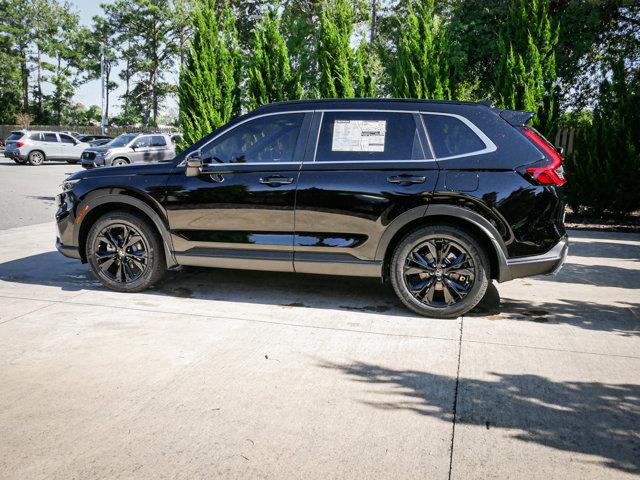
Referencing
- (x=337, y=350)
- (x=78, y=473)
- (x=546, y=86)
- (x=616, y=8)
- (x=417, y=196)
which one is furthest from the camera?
(x=616, y=8)

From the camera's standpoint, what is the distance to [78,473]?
2592 millimetres

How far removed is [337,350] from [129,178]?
9.36 feet

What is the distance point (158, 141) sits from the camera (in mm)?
23766

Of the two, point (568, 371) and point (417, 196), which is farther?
point (417, 196)

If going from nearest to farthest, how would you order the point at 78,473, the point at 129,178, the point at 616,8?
the point at 78,473 < the point at 129,178 < the point at 616,8

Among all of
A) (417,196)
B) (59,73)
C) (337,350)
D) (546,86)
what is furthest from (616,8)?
(59,73)

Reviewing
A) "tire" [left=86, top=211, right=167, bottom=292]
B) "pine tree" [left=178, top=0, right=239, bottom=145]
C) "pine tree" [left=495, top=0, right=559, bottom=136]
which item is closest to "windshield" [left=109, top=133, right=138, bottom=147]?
"pine tree" [left=178, top=0, right=239, bottom=145]

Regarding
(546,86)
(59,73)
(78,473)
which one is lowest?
(78,473)

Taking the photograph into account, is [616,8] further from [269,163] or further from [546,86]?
[269,163]

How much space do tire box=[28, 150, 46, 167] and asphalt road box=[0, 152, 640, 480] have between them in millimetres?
25778

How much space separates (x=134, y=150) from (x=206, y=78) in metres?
13.8

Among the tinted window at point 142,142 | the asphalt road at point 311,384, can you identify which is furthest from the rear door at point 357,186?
the tinted window at point 142,142

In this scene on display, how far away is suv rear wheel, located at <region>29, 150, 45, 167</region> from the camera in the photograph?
93.8 ft

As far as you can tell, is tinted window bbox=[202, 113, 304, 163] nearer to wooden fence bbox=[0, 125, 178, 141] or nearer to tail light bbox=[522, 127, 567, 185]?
tail light bbox=[522, 127, 567, 185]
